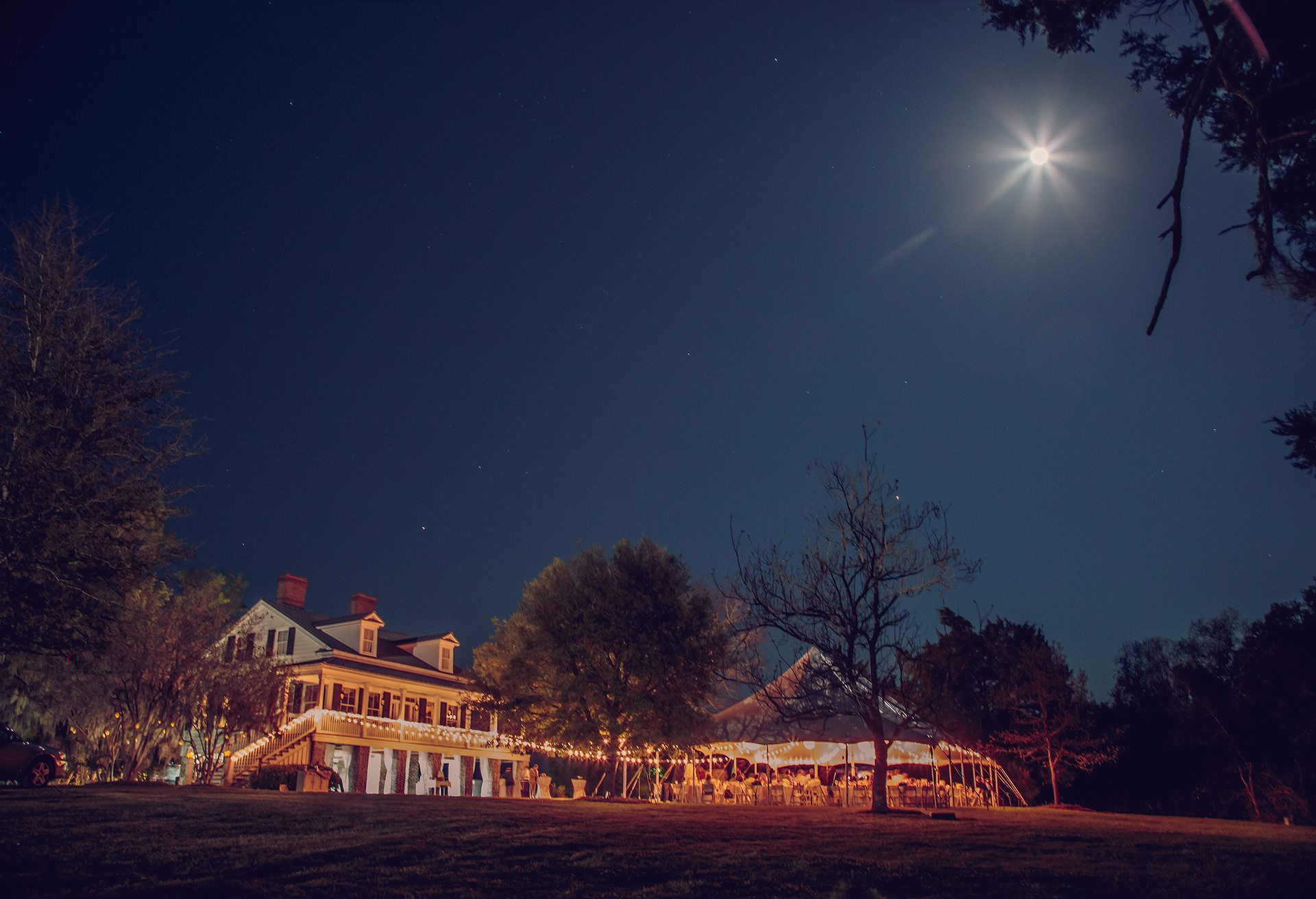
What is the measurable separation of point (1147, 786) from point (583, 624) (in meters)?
24.8

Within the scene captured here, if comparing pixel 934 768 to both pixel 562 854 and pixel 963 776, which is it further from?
pixel 562 854

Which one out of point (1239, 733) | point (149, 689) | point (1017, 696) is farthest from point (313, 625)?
point (1239, 733)

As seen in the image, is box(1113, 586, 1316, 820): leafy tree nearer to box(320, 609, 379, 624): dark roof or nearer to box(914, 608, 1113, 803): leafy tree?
box(914, 608, 1113, 803): leafy tree

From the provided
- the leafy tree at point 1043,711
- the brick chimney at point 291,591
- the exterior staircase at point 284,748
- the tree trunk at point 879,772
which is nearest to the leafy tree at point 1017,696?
the leafy tree at point 1043,711

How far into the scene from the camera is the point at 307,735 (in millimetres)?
31828

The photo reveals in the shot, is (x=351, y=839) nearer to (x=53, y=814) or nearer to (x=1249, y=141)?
(x=53, y=814)

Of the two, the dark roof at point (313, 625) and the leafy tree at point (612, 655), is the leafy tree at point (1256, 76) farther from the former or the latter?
the dark roof at point (313, 625)

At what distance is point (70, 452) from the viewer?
1474 centimetres

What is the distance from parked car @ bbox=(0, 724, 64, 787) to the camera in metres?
15.8

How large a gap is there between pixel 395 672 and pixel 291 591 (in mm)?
8207

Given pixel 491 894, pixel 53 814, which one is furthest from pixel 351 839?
pixel 53 814

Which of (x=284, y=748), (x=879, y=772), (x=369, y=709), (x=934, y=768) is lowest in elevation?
(x=934, y=768)

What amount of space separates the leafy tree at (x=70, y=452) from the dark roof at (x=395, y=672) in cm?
2143

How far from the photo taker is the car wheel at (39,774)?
16.1 meters
